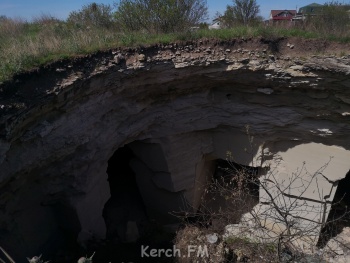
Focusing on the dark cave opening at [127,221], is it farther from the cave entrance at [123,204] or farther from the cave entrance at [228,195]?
the cave entrance at [228,195]

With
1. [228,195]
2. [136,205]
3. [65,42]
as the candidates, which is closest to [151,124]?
[65,42]

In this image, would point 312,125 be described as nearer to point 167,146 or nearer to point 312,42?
point 312,42

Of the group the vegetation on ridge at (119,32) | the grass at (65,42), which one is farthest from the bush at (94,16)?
the grass at (65,42)

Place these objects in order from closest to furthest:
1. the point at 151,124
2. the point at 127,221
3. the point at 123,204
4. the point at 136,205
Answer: the point at 151,124, the point at 127,221, the point at 123,204, the point at 136,205

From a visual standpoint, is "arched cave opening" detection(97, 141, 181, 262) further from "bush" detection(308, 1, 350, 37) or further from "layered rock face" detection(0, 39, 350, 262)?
"bush" detection(308, 1, 350, 37)

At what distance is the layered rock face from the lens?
519 centimetres

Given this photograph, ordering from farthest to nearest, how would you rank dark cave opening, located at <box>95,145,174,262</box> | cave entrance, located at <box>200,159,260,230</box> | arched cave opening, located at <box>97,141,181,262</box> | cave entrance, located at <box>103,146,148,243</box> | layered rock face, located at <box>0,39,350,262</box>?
cave entrance, located at <box>200,159,260,230</box> → cave entrance, located at <box>103,146,148,243</box> → arched cave opening, located at <box>97,141,181,262</box> → dark cave opening, located at <box>95,145,174,262</box> → layered rock face, located at <box>0,39,350,262</box>

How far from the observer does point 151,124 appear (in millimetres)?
7141

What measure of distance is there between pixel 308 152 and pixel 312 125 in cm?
67

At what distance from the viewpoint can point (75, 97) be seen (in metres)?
5.42

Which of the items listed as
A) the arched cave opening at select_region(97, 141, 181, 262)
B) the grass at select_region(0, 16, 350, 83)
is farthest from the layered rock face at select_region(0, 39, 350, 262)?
the grass at select_region(0, 16, 350, 83)

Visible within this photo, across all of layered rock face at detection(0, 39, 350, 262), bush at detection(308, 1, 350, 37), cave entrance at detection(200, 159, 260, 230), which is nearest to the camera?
layered rock face at detection(0, 39, 350, 262)

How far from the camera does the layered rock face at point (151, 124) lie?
204 inches

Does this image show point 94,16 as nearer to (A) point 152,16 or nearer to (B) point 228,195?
(A) point 152,16
